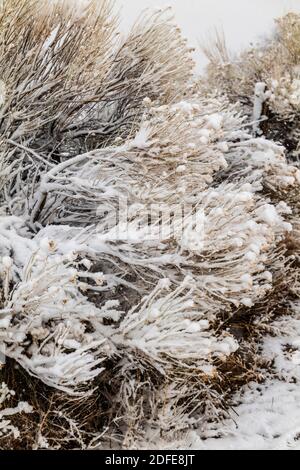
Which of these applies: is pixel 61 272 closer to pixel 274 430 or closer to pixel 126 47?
pixel 274 430

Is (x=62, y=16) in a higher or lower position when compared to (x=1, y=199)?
higher

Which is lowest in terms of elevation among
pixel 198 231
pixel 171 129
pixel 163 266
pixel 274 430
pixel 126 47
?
pixel 274 430

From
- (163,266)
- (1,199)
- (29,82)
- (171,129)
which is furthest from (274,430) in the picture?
Answer: (29,82)

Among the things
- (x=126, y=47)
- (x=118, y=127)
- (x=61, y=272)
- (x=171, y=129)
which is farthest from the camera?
(x=118, y=127)

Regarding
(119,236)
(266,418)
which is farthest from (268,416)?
(119,236)

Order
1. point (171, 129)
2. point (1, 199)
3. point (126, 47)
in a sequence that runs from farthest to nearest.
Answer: point (126, 47) → point (1, 199) → point (171, 129)

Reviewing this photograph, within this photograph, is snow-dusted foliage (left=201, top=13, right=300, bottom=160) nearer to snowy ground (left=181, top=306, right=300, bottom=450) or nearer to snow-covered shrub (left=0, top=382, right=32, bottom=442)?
snowy ground (left=181, top=306, right=300, bottom=450)

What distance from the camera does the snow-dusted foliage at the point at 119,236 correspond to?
3760mm

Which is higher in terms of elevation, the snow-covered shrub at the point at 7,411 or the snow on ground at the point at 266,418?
the snow-covered shrub at the point at 7,411

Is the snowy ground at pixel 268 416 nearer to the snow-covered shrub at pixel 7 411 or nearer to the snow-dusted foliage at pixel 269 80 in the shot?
the snow-covered shrub at pixel 7 411

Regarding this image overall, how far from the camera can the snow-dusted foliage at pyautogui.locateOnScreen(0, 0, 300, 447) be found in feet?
12.3

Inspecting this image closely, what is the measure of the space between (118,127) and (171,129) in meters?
2.20

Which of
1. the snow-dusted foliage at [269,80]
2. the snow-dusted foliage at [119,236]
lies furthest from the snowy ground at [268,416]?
the snow-dusted foliage at [269,80]

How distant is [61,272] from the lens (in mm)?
3654
